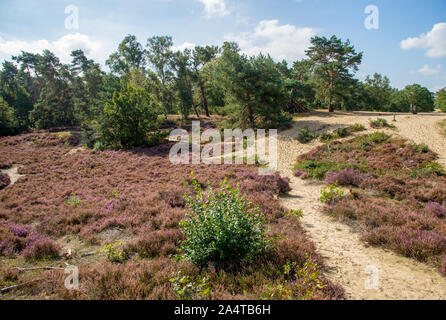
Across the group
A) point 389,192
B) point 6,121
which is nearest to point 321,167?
point 389,192

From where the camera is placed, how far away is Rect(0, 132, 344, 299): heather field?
388cm

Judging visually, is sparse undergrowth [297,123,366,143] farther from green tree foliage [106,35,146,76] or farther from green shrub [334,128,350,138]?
green tree foliage [106,35,146,76]

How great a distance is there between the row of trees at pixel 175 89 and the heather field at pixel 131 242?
39.2 ft

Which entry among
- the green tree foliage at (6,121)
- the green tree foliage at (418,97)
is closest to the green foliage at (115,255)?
the green tree foliage at (6,121)

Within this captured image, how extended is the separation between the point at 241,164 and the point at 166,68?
3150cm

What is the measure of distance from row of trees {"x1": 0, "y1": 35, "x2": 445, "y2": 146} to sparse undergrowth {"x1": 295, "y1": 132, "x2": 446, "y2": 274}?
11.1m

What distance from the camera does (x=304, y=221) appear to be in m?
7.45

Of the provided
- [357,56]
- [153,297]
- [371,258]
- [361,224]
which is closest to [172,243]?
[153,297]

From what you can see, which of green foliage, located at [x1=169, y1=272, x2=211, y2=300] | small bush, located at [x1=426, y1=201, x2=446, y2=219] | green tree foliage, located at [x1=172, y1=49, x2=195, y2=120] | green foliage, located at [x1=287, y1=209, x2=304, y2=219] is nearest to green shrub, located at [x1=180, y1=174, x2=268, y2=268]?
green foliage, located at [x1=169, y1=272, x2=211, y2=300]

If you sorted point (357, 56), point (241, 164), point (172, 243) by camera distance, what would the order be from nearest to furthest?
point (172, 243) < point (241, 164) < point (357, 56)

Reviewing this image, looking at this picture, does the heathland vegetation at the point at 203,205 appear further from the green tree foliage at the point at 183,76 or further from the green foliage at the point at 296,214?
the green tree foliage at the point at 183,76

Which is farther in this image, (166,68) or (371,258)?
(166,68)
